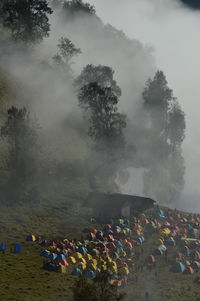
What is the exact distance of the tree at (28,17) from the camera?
105m

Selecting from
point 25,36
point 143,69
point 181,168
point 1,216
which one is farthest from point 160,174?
point 143,69

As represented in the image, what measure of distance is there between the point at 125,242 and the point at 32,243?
12.8 meters

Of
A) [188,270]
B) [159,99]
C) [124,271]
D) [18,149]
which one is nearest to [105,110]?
[18,149]

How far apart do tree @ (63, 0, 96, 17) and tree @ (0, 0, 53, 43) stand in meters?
57.6

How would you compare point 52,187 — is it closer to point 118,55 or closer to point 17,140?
point 17,140

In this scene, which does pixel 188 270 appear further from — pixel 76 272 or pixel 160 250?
pixel 76 272

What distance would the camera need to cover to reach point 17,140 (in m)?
69.7

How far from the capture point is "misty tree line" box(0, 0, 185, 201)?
6981 centimetres

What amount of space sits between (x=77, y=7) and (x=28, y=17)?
65.9m

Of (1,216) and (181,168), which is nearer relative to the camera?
(1,216)

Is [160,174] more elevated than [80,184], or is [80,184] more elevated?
[160,174]

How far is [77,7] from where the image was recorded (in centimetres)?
16462

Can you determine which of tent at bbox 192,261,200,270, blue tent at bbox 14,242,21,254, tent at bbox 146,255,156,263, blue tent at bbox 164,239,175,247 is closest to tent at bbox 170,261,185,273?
tent at bbox 192,261,200,270

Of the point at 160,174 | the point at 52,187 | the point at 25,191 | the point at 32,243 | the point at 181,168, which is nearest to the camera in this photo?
the point at 32,243
